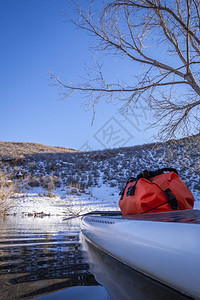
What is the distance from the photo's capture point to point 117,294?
1.10m

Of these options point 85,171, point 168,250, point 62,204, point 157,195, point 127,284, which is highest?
point 85,171

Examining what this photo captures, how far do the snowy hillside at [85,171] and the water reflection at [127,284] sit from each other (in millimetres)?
9636

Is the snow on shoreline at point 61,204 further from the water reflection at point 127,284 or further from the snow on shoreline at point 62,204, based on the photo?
Answer: the water reflection at point 127,284

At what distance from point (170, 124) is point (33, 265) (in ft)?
14.3

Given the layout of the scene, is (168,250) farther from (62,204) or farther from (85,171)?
(85,171)

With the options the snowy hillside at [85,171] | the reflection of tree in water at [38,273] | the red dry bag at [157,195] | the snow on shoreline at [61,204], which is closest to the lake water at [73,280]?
the reflection of tree in water at [38,273]

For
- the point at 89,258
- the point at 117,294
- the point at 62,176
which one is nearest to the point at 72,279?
the point at 117,294

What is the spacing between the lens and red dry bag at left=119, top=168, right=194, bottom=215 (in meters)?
2.28

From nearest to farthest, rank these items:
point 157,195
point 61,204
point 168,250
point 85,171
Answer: point 168,250, point 157,195, point 61,204, point 85,171

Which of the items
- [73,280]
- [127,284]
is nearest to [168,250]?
[127,284]

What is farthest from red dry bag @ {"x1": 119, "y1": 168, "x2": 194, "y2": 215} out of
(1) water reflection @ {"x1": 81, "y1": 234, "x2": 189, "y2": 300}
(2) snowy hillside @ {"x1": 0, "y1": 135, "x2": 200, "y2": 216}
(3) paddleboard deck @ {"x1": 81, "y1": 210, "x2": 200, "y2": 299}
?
(2) snowy hillside @ {"x1": 0, "y1": 135, "x2": 200, "y2": 216}

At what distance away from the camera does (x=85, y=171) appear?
1912 cm

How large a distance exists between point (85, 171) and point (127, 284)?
18.0m

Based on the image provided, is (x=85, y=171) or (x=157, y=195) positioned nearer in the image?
(x=157, y=195)
